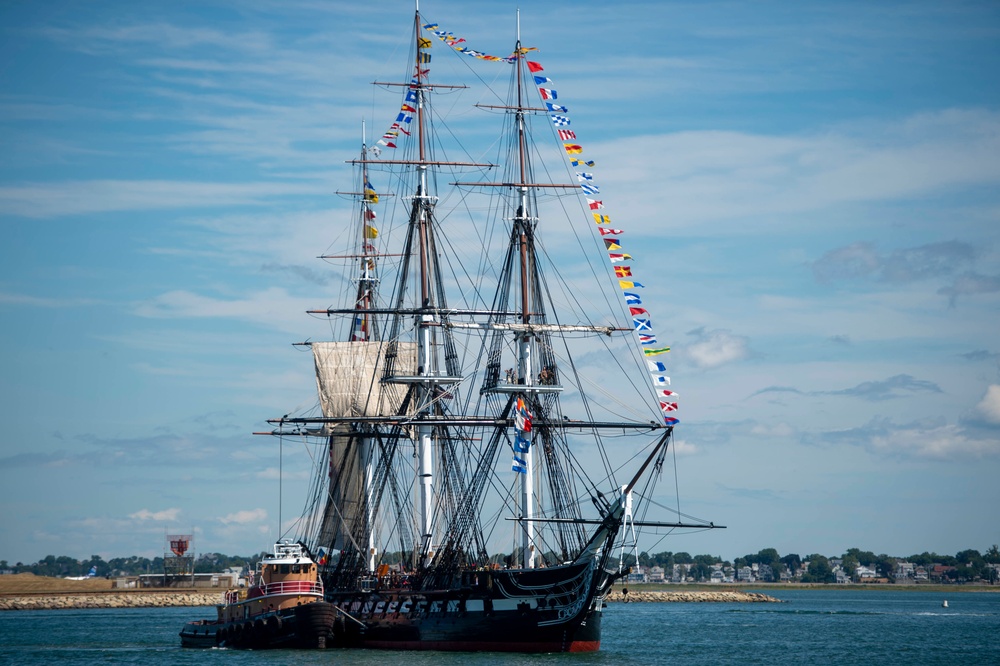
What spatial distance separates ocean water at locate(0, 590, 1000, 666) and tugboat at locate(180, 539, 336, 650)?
970 mm

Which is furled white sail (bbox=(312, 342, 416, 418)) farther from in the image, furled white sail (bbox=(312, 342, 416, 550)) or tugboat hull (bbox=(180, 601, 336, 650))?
tugboat hull (bbox=(180, 601, 336, 650))

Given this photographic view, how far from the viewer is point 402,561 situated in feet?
264

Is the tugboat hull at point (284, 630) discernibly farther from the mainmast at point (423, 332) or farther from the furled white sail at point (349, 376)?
the furled white sail at point (349, 376)

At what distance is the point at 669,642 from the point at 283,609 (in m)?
24.4

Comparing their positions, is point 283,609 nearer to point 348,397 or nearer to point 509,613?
point 509,613

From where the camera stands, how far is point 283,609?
69.6 m

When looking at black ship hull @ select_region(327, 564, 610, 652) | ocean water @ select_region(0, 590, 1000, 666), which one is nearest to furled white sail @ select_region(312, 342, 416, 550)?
ocean water @ select_region(0, 590, 1000, 666)

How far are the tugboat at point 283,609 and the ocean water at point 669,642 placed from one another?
97cm

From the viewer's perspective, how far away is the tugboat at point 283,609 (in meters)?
67.8

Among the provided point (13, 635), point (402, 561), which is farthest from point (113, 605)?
point (402, 561)

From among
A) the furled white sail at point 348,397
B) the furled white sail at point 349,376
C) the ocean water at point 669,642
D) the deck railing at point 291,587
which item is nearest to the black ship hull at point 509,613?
the ocean water at point 669,642

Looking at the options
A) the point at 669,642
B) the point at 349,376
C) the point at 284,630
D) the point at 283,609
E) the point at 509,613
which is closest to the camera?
the point at 509,613

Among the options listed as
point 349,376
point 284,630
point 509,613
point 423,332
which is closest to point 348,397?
point 349,376

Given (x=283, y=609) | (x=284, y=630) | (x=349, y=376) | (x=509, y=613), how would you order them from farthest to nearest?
(x=349, y=376) < (x=283, y=609) < (x=284, y=630) < (x=509, y=613)
